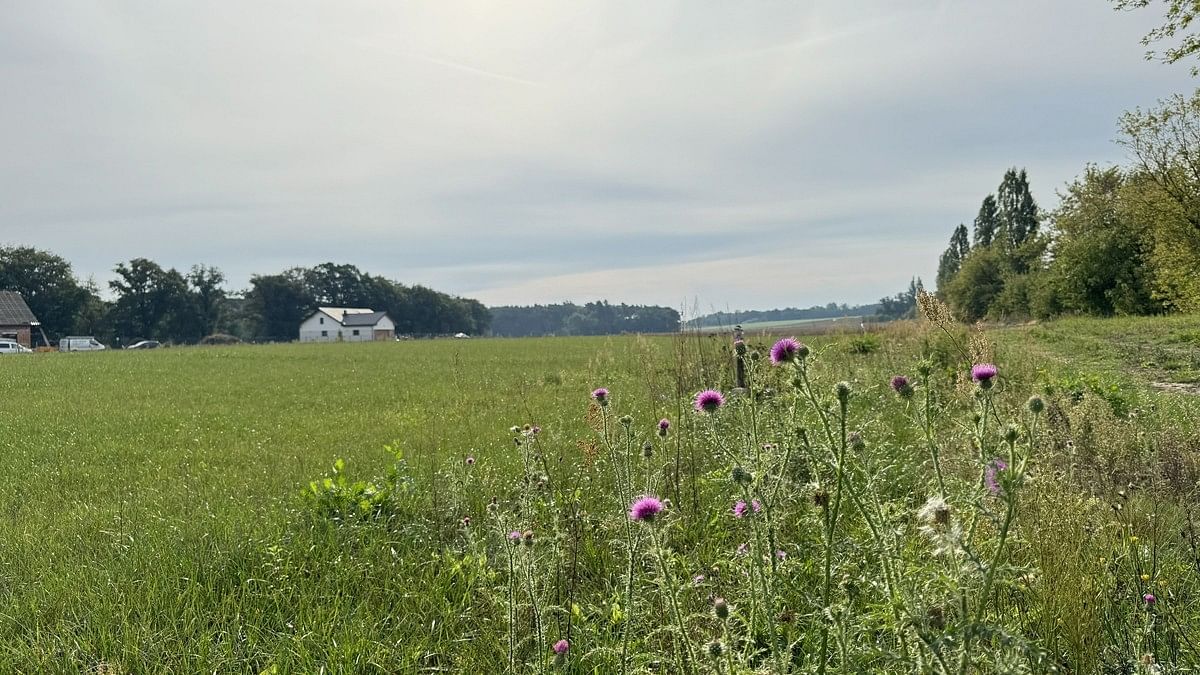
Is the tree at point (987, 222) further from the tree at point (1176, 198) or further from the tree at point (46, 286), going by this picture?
the tree at point (46, 286)

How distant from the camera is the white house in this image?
91812 millimetres

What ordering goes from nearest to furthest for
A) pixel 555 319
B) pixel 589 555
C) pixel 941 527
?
1. pixel 941 527
2. pixel 589 555
3. pixel 555 319

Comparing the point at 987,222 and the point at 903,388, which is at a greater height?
the point at 987,222

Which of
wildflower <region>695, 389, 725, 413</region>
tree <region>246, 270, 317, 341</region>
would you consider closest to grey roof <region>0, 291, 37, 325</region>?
tree <region>246, 270, 317, 341</region>

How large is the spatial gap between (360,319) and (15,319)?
3846 centimetres

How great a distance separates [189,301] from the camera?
8156 cm

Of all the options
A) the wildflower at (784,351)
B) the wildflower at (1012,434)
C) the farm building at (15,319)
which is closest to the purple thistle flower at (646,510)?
the wildflower at (784,351)

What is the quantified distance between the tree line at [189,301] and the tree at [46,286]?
112 mm

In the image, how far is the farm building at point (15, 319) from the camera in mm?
59625

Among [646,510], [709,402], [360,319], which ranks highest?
[360,319]

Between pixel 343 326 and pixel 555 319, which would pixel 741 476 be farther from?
pixel 555 319

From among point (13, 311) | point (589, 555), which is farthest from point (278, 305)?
point (589, 555)

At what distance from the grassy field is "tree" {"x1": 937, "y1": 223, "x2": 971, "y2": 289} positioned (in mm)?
71803

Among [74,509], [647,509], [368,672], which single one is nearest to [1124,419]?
[647,509]
